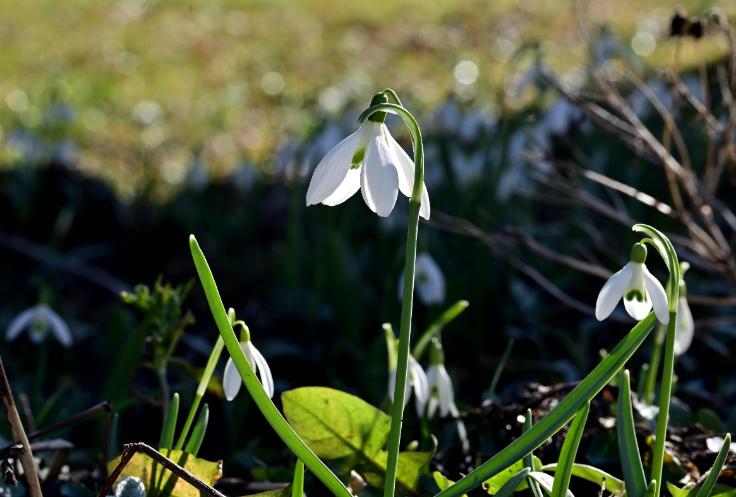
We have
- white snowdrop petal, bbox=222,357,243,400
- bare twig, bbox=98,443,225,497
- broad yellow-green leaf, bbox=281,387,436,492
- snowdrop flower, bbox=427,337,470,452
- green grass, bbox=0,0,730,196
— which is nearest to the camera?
bare twig, bbox=98,443,225,497

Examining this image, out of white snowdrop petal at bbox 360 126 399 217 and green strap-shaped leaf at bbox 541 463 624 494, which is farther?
green strap-shaped leaf at bbox 541 463 624 494

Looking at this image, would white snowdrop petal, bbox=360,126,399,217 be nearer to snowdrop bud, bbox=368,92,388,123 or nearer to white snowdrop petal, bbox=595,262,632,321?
snowdrop bud, bbox=368,92,388,123

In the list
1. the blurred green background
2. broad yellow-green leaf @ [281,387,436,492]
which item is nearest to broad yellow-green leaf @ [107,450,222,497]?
broad yellow-green leaf @ [281,387,436,492]

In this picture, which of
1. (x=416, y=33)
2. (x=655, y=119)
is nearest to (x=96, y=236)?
(x=655, y=119)

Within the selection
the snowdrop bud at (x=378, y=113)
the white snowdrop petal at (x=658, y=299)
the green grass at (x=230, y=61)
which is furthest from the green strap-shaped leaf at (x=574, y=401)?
the green grass at (x=230, y=61)

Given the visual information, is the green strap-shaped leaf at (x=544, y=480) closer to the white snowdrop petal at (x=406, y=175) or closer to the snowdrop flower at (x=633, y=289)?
the snowdrop flower at (x=633, y=289)

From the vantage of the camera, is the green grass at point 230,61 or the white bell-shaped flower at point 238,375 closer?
the white bell-shaped flower at point 238,375
